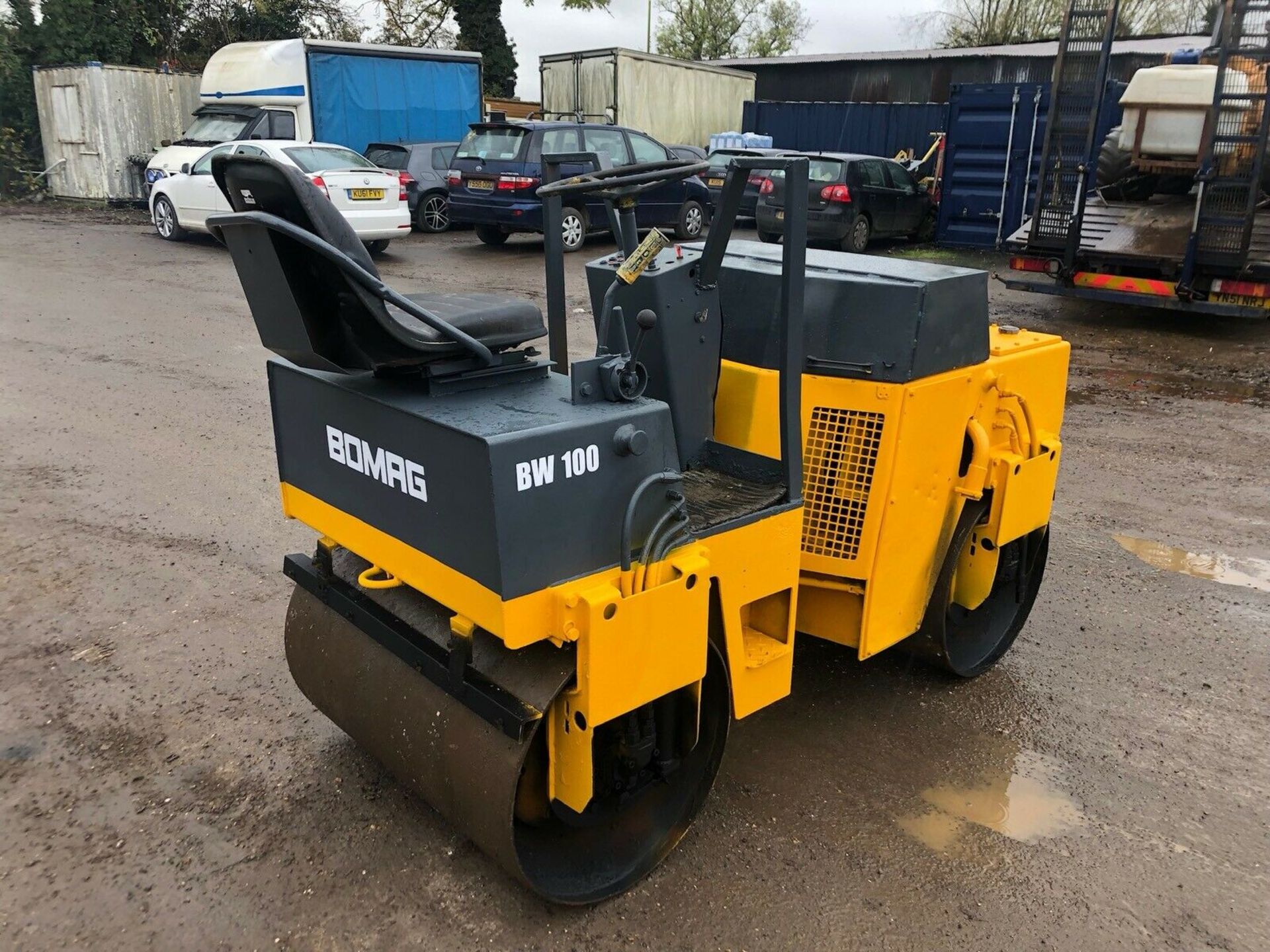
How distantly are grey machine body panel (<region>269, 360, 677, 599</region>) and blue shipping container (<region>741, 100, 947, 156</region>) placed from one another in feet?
59.0

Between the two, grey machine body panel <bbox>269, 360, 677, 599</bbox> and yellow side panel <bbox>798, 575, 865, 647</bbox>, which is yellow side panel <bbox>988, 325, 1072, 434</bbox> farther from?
grey machine body panel <bbox>269, 360, 677, 599</bbox>

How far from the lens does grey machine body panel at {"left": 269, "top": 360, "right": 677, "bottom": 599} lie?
2.16m

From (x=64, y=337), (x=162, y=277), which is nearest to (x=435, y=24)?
(x=162, y=277)

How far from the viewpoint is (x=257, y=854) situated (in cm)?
283

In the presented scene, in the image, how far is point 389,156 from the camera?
636 inches

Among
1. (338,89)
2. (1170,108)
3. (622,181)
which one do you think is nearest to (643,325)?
(622,181)

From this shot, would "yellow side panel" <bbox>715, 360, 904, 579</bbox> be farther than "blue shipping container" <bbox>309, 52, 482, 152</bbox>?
No

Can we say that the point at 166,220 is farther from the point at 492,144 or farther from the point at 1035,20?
the point at 1035,20

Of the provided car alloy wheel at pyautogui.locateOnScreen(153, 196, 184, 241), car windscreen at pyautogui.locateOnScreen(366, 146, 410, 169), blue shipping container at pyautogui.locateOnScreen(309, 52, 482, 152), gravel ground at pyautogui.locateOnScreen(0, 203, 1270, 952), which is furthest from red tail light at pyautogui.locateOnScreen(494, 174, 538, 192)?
gravel ground at pyautogui.locateOnScreen(0, 203, 1270, 952)

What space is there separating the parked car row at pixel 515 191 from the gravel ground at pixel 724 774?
769 centimetres

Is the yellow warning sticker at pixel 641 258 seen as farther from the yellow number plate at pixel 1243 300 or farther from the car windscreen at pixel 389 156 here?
the car windscreen at pixel 389 156

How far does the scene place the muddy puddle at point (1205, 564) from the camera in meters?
4.66

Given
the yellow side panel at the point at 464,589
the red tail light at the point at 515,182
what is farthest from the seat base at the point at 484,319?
the red tail light at the point at 515,182

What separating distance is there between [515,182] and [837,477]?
1118 centimetres
